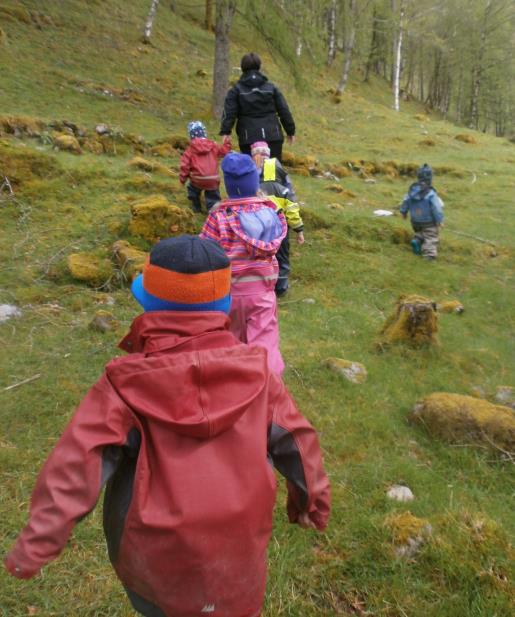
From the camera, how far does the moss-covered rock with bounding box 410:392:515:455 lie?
11.0ft

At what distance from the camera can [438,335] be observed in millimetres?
5398

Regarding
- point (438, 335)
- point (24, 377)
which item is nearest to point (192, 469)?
point (24, 377)

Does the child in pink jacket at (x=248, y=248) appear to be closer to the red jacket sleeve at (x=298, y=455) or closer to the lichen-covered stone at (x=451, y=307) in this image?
the red jacket sleeve at (x=298, y=455)

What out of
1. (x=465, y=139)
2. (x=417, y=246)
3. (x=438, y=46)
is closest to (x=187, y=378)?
(x=417, y=246)

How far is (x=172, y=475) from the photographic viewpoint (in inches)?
57.2

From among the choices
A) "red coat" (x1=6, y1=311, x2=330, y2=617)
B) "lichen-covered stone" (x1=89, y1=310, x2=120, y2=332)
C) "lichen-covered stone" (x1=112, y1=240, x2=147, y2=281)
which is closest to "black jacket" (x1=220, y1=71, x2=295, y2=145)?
"lichen-covered stone" (x1=112, y1=240, x2=147, y2=281)

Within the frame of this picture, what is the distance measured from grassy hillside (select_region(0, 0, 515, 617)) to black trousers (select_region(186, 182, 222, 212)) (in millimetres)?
429

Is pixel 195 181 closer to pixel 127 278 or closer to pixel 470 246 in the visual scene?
pixel 127 278

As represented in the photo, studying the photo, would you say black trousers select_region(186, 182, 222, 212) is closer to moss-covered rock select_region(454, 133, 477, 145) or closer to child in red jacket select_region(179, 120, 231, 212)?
child in red jacket select_region(179, 120, 231, 212)

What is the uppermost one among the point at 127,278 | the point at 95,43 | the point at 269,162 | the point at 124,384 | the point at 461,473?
the point at 95,43

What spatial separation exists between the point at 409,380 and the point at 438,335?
123 centimetres

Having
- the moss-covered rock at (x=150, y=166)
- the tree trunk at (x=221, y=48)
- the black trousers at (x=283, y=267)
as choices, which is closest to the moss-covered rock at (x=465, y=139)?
the tree trunk at (x=221, y=48)

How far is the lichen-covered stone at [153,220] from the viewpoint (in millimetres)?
6105

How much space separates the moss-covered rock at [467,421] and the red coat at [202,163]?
452 centimetres
